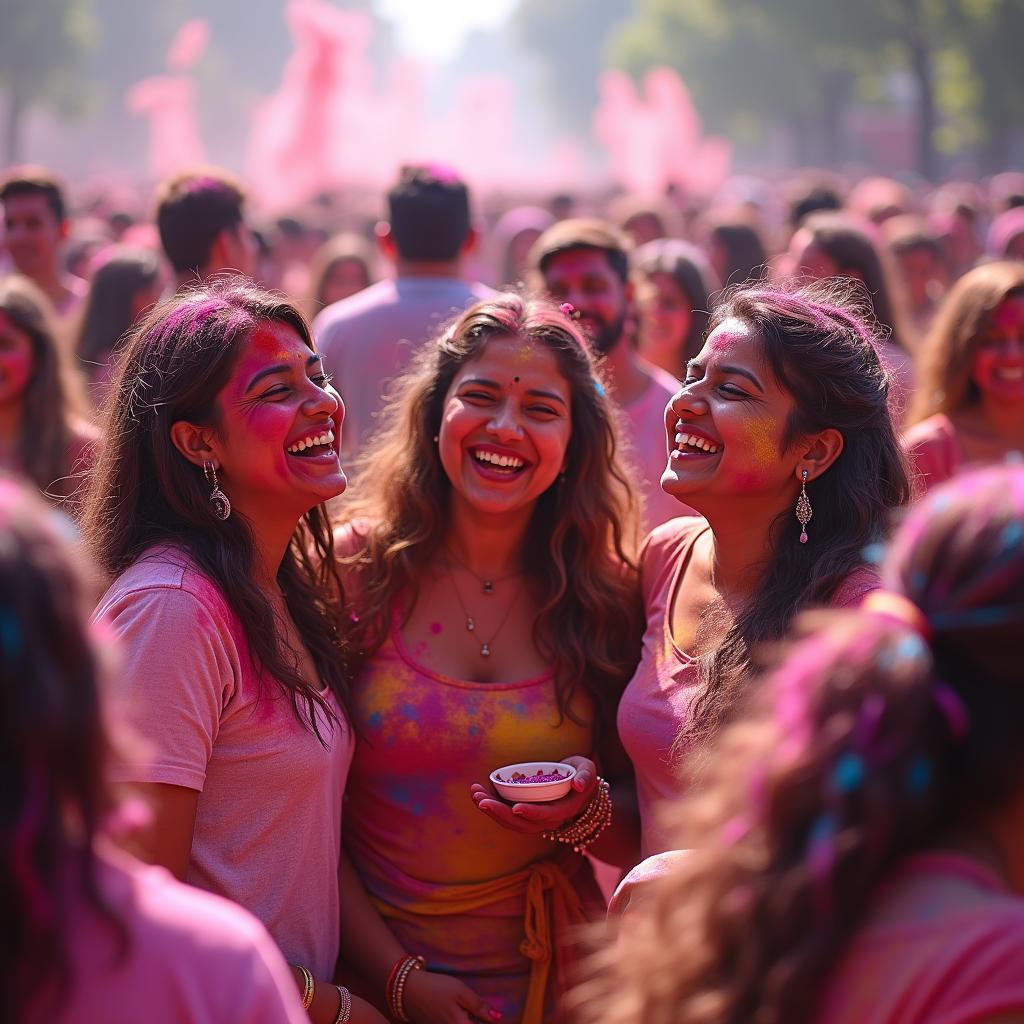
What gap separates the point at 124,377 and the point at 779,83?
55434 mm

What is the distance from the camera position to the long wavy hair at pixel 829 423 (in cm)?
320

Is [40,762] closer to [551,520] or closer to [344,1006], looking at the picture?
[344,1006]

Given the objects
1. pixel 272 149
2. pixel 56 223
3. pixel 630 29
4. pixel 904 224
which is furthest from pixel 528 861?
pixel 630 29

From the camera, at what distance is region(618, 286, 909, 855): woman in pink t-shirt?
10.4 feet

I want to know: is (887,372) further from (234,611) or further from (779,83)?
(779,83)

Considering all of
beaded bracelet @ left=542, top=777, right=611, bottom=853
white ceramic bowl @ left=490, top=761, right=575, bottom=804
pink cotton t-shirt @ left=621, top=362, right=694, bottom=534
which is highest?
pink cotton t-shirt @ left=621, top=362, right=694, bottom=534

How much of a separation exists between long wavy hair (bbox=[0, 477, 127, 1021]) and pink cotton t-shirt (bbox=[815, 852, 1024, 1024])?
2.75 ft

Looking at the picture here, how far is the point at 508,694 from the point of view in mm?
3330

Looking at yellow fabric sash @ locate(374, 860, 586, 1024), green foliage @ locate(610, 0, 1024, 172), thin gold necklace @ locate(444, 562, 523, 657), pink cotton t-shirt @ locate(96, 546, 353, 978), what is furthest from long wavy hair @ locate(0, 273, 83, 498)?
green foliage @ locate(610, 0, 1024, 172)

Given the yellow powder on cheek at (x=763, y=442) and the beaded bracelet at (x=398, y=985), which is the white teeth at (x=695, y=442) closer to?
the yellow powder on cheek at (x=763, y=442)

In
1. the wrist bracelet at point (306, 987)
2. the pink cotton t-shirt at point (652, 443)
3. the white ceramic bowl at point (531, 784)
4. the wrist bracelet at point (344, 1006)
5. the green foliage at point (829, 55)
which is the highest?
the green foliage at point (829, 55)

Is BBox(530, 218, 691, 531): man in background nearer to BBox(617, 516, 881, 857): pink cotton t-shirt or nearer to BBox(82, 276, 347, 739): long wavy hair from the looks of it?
BBox(617, 516, 881, 857): pink cotton t-shirt

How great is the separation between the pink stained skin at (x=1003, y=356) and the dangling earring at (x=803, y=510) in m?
2.15

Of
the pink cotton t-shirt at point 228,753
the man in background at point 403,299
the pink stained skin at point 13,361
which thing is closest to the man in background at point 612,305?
the man in background at point 403,299
